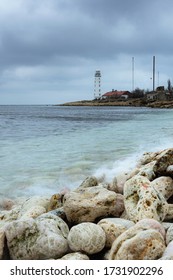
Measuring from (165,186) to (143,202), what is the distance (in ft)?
3.51

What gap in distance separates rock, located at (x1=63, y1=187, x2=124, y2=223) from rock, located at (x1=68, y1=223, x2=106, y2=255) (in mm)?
705

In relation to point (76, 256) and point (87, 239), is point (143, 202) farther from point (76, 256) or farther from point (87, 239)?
point (76, 256)

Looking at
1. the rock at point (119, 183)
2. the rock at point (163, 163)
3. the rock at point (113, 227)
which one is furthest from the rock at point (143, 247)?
the rock at point (119, 183)

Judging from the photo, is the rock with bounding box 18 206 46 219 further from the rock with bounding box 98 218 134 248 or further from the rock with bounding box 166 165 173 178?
the rock with bounding box 166 165 173 178

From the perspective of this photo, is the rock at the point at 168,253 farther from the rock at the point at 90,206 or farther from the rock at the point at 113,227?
the rock at the point at 90,206

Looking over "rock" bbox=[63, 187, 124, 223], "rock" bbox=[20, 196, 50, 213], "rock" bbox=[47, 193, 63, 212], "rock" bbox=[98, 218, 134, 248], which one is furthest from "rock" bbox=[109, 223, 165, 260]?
"rock" bbox=[20, 196, 50, 213]

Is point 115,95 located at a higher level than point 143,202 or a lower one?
higher

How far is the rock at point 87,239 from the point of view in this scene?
A: 12.6 ft

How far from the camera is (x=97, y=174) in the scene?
9.14 metres

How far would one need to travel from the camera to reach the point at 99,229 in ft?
13.1

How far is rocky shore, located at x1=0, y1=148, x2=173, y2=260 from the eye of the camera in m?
3.46

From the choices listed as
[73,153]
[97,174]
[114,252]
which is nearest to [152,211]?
[114,252]

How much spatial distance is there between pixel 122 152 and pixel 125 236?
9327 millimetres

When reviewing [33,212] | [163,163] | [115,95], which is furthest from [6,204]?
[115,95]
